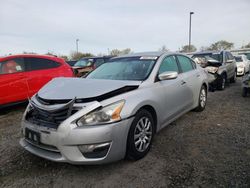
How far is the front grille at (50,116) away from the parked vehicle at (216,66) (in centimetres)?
676

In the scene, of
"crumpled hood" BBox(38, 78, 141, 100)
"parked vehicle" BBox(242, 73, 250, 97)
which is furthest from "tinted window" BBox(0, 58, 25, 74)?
"parked vehicle" BBox(242, 73, 250, 97)

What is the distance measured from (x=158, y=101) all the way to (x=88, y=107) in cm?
124

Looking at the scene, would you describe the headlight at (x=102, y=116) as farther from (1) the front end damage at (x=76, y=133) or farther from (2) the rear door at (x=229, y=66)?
(2) the rear door at (x=229, y=66)

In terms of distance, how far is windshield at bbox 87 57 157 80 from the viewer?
342 centimetres

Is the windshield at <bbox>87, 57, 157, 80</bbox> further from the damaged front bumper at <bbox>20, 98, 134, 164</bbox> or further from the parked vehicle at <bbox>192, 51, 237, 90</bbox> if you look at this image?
the parked vehicle at <bbox>192, 51, 237, 90</bbox>

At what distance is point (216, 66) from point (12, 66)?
7.03 meters

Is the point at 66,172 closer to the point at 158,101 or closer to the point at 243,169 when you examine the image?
the point at 158,101

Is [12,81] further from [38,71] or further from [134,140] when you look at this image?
[134,140]

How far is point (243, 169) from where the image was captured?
2611 millimetres

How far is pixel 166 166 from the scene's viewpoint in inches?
108

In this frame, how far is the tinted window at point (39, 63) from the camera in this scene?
5.83 metres

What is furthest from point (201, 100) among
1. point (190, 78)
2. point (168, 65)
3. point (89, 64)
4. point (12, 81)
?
point (89, 64)

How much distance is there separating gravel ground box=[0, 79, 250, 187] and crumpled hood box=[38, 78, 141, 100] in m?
0.97

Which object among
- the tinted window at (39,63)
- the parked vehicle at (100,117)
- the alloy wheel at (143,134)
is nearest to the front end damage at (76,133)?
the parked vehicle at (100,117)
